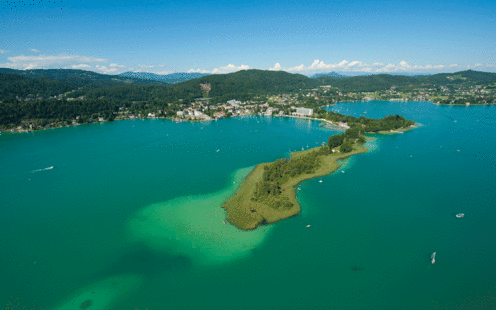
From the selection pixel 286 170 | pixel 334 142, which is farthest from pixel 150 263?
pixel 334 142

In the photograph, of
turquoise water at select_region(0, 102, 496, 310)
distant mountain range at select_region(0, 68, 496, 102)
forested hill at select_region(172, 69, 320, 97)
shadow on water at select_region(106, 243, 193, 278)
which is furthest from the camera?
forested hill at select_region(172, 69, 320, 97)

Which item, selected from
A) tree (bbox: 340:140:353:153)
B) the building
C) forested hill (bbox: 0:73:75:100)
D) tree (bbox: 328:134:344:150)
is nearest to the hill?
the building

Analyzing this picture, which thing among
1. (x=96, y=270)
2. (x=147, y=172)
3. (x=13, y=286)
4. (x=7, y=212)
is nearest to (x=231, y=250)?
(x=96, y=270)

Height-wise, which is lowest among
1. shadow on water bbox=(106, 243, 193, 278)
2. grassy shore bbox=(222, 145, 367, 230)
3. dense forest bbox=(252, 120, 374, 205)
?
shadow on water bbox=(106, 243, 193, 278)

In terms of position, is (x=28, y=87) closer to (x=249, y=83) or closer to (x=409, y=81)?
(x=249, y=83)

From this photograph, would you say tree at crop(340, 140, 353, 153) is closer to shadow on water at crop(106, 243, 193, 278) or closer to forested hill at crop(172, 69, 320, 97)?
shadow on water at crop(106, 243, 193, 278)

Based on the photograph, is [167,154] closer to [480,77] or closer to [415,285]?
[415,285]
